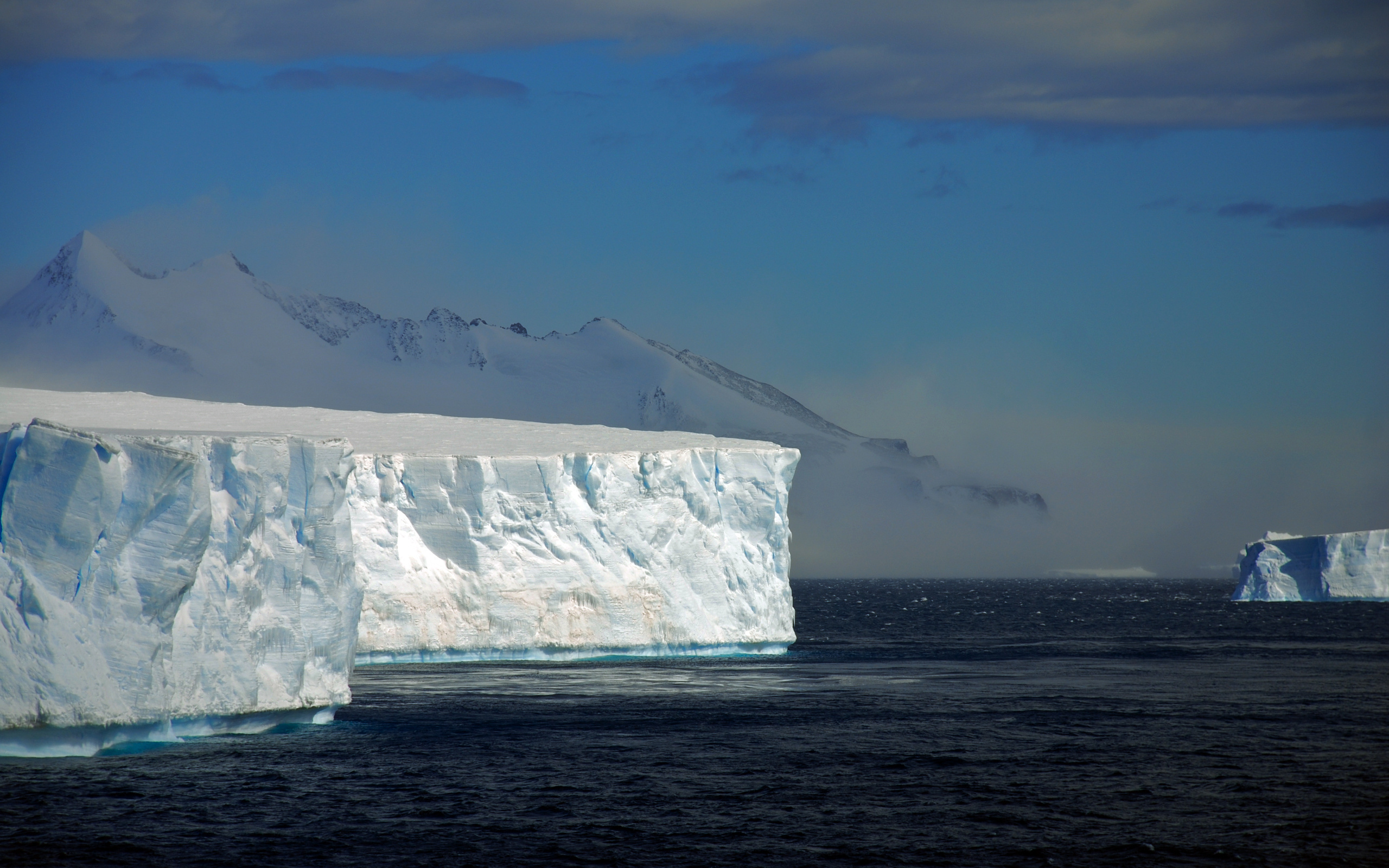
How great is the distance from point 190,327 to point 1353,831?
114 metres

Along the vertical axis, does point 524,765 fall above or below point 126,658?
below

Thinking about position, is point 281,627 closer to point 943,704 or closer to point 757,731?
point 757,731

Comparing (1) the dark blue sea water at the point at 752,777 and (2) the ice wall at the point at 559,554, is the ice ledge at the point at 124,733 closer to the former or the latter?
(1) the dark blue sea water at the point at 752,777

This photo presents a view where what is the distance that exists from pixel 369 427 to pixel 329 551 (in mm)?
16720

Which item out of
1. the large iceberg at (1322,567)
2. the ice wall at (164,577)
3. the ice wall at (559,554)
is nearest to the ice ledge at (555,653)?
the ice wall at (559,554)

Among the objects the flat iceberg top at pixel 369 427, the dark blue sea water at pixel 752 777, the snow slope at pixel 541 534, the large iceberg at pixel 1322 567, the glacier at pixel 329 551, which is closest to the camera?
the dark blue sea water at pixel 752 777

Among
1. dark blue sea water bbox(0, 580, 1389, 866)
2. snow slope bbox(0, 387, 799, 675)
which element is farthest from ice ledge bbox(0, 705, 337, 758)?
snow slope bbox(0, 387, 799, 675)

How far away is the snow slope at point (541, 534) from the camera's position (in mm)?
33656

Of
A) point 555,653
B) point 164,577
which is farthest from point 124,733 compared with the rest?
point 555,653

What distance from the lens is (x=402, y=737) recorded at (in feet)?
74.0

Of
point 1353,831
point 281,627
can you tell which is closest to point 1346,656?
point 1353,831

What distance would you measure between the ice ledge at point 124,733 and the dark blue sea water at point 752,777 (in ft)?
0.82

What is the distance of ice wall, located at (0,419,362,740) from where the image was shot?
17125mm

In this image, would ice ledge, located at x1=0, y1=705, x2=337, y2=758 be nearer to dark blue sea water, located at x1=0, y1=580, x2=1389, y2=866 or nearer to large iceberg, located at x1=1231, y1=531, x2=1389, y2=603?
dark blue sea water, located at x1=0, y1=580, x2=1389, y2=866
